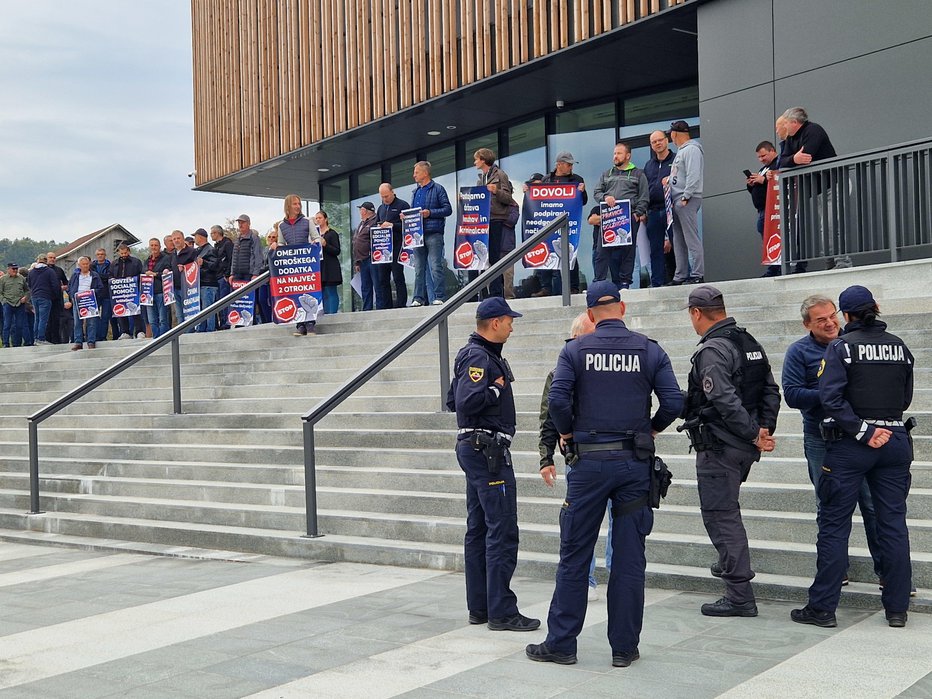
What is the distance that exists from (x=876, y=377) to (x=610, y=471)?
1.65 m

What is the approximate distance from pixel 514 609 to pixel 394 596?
1202mm

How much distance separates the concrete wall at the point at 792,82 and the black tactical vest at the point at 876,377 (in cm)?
688

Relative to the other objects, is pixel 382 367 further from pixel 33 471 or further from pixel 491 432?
pixel 33 471

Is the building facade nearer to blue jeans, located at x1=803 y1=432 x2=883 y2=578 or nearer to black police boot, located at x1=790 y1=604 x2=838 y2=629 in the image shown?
blue jeans, located at x1=803 y1=432 x2=883 y2=578

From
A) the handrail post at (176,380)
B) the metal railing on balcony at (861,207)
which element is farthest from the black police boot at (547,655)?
the handrail post at (176,380)

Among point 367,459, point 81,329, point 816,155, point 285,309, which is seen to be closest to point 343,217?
point 81,329

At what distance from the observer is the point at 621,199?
1182 cm

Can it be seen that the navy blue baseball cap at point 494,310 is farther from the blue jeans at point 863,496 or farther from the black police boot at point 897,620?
the black police boot at point 897,620

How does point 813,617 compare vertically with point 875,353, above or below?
below

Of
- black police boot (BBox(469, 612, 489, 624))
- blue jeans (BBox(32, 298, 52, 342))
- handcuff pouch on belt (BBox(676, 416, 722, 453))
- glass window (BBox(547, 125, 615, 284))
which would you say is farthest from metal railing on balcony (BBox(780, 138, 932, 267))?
blue jeans (BBox(32, 298, 52, 342))

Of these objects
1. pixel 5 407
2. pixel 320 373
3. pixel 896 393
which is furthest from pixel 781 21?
pixel 5 407

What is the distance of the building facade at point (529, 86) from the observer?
11969 millimetres

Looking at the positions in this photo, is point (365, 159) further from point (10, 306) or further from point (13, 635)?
point (13, 635)

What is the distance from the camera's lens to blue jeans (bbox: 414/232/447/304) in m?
13.5
